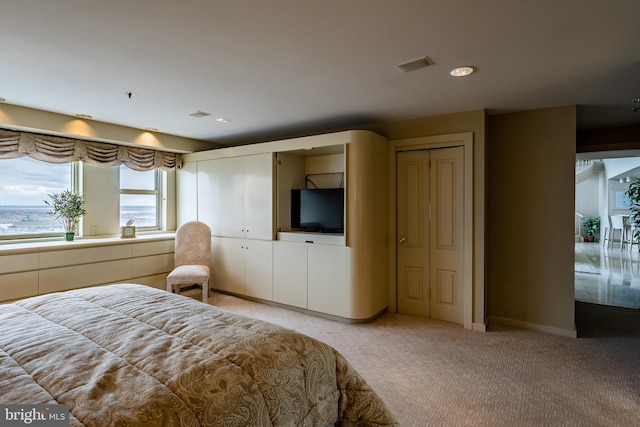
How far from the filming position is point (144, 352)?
1.37 m

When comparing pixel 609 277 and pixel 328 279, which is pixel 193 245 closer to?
pixel 328 279

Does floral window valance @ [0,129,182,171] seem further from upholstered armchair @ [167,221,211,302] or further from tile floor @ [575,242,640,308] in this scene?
tile floor @ [575,242,640,308]

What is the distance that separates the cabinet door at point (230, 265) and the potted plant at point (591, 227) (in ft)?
41.5

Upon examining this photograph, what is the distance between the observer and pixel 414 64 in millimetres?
2350

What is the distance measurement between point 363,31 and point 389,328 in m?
2.87

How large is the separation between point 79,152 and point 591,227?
1466 centimetres

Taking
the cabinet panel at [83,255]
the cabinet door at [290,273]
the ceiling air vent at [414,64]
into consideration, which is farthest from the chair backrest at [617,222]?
the cabinet panel at [83,255]

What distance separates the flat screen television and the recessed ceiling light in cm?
176

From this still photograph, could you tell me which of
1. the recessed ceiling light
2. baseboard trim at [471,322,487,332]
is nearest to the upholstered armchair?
baseboard trim at [471,322,487,332]

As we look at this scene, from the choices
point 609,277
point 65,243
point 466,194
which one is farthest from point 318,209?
point 609,277

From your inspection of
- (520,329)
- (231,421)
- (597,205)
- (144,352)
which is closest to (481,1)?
(231,421)

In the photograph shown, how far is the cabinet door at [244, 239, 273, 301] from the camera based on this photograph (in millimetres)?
4320

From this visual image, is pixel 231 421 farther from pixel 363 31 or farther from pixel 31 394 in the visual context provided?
pixel 363 31

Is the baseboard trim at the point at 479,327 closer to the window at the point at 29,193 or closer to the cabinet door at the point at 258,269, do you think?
the cabinet door at the point at 258,269
